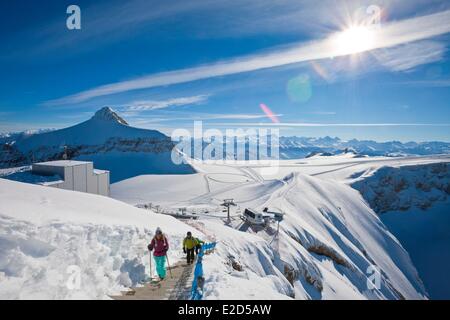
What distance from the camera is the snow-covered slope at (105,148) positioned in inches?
3978

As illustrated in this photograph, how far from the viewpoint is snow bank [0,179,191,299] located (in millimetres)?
6637

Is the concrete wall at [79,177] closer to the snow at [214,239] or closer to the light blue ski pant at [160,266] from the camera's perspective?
the snow at [214,239]

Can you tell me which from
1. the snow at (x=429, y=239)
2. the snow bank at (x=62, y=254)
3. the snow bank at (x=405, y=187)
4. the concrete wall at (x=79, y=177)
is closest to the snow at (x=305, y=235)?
the snow bank at (x=62, y=254)

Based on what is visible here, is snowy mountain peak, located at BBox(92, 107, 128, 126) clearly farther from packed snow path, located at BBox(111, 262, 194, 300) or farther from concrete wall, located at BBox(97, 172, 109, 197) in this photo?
packed snow path, located at BBox(111, 262, 194, 300)

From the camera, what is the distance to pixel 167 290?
8375mm

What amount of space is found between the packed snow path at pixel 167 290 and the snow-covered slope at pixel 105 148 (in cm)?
8546

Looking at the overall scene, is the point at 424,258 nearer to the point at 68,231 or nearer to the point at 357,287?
the point at 357,287

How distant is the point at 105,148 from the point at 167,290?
117m

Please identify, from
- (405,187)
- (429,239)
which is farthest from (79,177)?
(405,187)

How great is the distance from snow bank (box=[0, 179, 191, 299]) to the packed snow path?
1.54 feet

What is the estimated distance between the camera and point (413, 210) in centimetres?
8744

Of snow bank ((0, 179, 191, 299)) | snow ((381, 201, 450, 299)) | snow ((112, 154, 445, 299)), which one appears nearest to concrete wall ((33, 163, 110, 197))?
snow ((112, 154, 445, 299))
